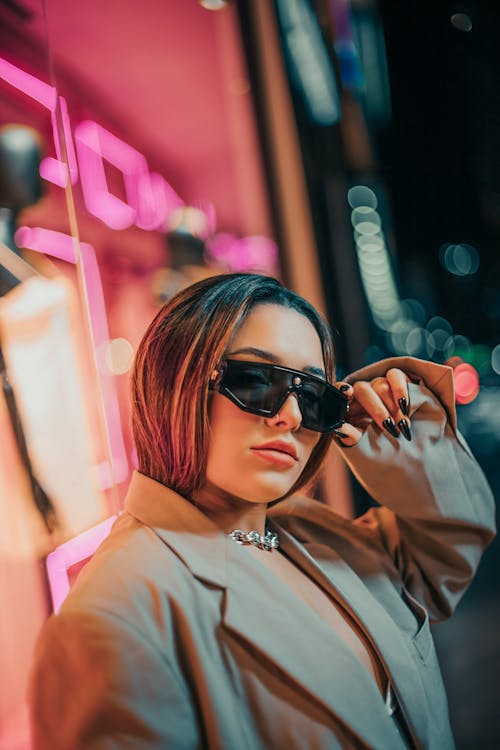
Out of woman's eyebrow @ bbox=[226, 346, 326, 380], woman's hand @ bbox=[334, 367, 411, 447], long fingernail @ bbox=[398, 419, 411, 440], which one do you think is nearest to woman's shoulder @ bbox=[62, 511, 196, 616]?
woman's eyebrow @ bbox=[226, 346, 326, 380]

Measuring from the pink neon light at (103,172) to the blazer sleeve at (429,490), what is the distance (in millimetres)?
2565

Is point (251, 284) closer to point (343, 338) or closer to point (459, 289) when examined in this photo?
point (343, 338)

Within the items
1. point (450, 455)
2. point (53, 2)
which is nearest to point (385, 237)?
point (53, 2)

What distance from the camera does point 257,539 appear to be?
1212mm

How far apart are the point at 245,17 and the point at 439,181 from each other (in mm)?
2585

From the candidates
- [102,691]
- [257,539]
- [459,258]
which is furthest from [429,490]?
[459,258]

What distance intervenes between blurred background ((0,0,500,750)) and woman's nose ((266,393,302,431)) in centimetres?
41

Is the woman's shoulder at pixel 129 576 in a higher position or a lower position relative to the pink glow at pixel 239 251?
lower

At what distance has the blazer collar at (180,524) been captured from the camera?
1.02 m

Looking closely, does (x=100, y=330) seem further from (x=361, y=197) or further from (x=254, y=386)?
(x=361, y=197)

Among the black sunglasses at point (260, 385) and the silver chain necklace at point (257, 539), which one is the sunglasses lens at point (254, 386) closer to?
the black sunglasses at point (260, 385)

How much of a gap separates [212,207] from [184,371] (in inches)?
175

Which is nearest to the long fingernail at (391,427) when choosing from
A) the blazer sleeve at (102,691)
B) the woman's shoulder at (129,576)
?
the woman's shoulder at (129,576)

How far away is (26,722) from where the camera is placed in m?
1.57
